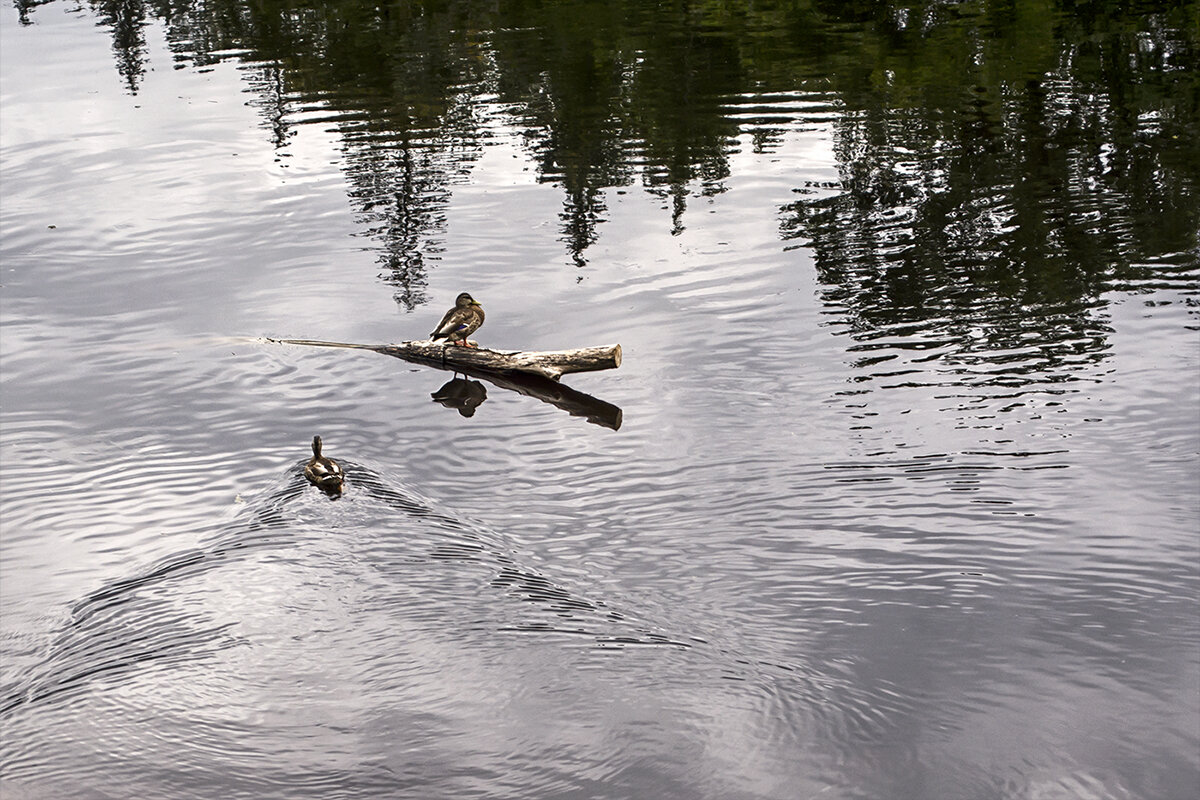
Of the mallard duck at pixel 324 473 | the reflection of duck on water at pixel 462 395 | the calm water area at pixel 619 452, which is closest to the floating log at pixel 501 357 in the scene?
the reflection of duck on water at pixel 462 395

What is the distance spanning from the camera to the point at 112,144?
27.9 metres

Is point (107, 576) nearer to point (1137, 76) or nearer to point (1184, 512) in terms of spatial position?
point (1184, 512)

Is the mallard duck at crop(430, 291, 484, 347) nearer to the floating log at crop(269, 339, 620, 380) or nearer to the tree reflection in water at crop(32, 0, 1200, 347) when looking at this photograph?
the floating log at crop(269, 339, 620, 380)

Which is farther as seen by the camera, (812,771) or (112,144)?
(112,144)

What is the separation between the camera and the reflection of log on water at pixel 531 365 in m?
15.8

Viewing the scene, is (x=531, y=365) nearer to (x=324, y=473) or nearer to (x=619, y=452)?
(x=619, y=452)

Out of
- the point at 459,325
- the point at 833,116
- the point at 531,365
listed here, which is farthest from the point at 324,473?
the point at 833,116

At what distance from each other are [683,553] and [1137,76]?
23.0 m

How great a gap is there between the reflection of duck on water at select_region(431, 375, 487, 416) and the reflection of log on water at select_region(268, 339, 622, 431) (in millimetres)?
193

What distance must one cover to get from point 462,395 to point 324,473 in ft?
10.7

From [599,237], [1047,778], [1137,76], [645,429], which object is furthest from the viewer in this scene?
[1137,76]

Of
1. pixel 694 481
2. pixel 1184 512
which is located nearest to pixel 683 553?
pixel 694 481

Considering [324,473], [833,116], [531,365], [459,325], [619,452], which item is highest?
[833,116]

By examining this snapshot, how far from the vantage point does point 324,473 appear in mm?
13641
